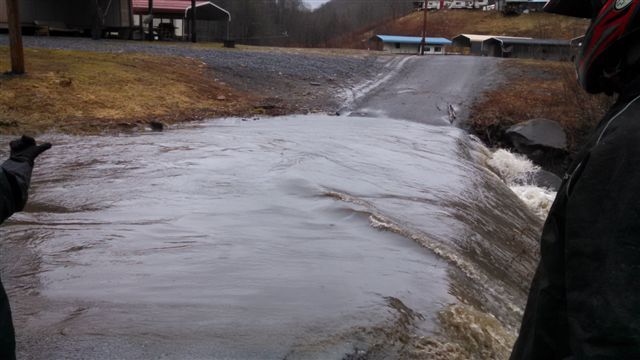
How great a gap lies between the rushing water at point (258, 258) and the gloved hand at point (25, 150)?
1484 mm

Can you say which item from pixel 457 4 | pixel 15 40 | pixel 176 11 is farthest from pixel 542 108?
pixel 457 4

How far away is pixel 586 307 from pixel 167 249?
15.6ft

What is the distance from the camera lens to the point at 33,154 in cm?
298

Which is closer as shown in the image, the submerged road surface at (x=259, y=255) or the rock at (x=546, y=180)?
the submerged road surface at (x=259, y=255)

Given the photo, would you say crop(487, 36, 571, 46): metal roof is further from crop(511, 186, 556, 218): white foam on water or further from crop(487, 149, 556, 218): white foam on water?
crop(511, 186, 556, 218): white foam on water

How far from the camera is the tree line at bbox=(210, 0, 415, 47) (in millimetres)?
80500

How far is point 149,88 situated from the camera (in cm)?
1611

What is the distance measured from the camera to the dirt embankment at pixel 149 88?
13.0 meters

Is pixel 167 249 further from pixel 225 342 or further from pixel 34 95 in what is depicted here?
pixel 34 95

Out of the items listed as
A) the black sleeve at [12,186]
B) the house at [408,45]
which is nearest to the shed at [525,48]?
the house at [408,45]

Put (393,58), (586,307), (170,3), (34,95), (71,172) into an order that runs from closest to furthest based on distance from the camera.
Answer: (586,307) → (71,172) → (34,95) → (393,58) → (170,3)

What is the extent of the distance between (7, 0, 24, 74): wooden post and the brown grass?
1202 cm

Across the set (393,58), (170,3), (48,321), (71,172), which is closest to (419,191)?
(71,172)

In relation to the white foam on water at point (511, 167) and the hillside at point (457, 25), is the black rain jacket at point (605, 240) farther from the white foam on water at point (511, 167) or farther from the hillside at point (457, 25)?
the hillside at point (457, 25)
